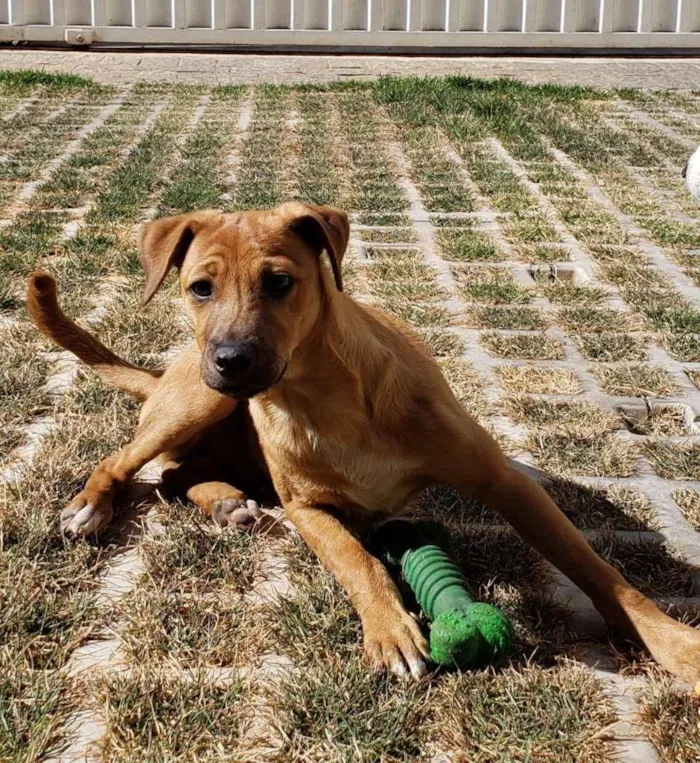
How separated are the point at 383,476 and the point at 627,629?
0.89 m

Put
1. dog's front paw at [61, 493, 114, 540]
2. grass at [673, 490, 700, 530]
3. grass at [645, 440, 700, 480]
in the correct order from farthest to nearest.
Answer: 1. grass at [645, 440, 700, 480]
2. grass at [673, 490, 700, 530]
3. dog's front paw at [61, 493, 114, 540]

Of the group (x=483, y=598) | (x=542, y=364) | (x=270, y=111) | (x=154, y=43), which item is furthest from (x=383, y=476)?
(x=154, y=43)

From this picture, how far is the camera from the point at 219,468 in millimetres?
3887

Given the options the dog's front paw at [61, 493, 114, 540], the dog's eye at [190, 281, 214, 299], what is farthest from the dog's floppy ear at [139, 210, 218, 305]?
the dog's front paw at [61, 493, 114, 540]

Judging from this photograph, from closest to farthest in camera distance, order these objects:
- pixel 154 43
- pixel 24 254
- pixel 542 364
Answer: pixel 542 364
pixel 24 254
pixel 154 43

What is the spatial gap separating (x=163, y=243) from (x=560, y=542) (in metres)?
1.61

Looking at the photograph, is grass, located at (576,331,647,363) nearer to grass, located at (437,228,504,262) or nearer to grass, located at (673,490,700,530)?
grass, located at (673,490,700,530)

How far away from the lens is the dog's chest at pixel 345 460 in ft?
10.5

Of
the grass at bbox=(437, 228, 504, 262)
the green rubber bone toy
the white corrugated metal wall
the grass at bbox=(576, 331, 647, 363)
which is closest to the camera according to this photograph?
the green rubber bone toy

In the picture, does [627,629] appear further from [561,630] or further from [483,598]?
[483,598]

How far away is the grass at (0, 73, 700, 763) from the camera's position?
2.48 meters

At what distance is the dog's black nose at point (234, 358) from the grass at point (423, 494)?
2.29 ft

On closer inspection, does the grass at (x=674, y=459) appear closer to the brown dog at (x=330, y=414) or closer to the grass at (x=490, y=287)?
the brown dog at (x=330, y=414)

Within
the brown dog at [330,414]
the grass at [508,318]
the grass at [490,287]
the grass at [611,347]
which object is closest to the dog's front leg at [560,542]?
the brown dog at [330,414]
